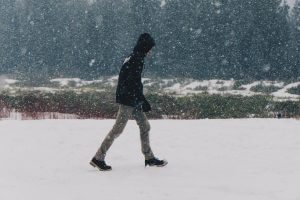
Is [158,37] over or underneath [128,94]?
over

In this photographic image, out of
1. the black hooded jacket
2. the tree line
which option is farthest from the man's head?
the tree line

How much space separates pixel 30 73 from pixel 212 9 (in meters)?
Result: 29.4

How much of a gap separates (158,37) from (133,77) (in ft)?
184

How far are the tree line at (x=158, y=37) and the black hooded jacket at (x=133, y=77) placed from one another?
4421 centimetres

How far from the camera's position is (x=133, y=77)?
273 inches
